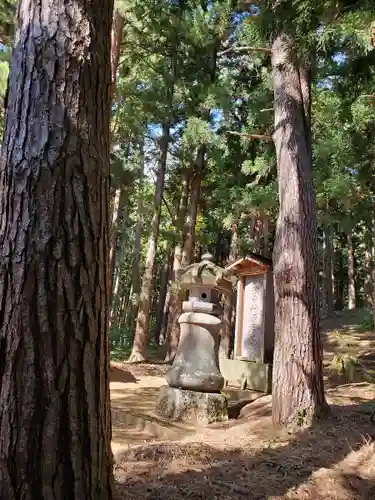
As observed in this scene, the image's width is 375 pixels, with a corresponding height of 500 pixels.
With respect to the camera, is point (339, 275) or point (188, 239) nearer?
point (188, 239)

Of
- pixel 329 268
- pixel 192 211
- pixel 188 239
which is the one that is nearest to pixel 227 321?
pixel 188 239

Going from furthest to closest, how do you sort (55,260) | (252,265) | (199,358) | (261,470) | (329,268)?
(329,268) → (252,265) → (199,358) → (261,470) → (55,260)

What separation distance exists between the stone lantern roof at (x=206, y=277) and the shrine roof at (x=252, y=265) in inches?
73.4

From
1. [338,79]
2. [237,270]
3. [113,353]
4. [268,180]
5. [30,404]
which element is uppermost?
[268,180]

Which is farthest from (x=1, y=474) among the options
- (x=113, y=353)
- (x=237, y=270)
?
(x=113, y=353)

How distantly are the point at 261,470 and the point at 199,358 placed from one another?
3682 millimetres

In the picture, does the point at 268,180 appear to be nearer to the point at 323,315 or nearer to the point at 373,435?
the point at 373,435

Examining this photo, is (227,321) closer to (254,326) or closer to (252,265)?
(254,326)

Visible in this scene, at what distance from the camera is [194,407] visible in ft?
21.2

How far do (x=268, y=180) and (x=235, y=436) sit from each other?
8.66 m

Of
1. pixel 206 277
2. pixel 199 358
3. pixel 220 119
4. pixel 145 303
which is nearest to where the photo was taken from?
pixel 199 358

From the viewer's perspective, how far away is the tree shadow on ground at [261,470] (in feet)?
9.02

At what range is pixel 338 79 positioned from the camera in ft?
18.1

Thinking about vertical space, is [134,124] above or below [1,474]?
above
